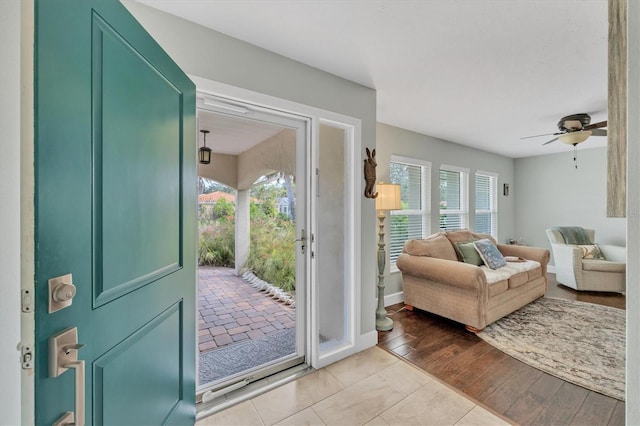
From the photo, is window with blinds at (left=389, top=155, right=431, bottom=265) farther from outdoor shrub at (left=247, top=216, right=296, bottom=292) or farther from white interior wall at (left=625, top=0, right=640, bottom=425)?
white interior wall at (left=625, top=0, right=640, bottom=425)

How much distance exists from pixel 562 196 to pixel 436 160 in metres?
3.03

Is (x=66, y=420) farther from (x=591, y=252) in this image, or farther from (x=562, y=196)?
(x=562, y=196)

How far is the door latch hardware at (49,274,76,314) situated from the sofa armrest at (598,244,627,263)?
20.4ft

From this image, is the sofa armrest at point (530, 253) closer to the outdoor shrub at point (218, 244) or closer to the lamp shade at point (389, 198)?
the lamp shade at point (389, 198)

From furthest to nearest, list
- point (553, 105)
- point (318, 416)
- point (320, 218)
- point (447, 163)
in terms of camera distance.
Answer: point (447, 163) → point (553, 105) → point (320, 218) → point (318, 416)

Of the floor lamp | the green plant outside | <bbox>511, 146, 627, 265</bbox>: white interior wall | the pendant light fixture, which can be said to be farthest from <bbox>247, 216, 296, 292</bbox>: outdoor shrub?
<bbox>511, 146, 627, 265</bbox>: white interior wall

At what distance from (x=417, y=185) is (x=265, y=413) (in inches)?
138

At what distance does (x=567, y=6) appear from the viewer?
4.92ft

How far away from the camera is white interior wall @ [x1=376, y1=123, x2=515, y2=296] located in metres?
3.65

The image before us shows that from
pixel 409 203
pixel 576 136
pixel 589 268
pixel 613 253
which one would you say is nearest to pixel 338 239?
pixel 409 203

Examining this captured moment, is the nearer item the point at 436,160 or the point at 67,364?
the point at 67,364

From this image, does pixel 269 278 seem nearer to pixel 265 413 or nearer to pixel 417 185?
pixel 265 413
